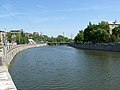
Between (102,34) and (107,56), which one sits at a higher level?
(102,34)

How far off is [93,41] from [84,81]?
316 ft

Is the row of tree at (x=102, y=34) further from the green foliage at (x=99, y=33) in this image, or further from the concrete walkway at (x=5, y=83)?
the concrete walkway at (x=5, y=83)

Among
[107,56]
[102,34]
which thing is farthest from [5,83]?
[102,34]

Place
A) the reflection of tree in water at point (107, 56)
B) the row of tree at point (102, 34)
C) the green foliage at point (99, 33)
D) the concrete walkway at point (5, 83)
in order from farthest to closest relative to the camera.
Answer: the green foliage at point (99, 33)
the row of tree at point (102, 34)
the reflection of tree in water at point (107, 56)
the concrete walkway at point (5, 83)

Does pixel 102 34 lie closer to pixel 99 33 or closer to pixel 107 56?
pixel 99 33

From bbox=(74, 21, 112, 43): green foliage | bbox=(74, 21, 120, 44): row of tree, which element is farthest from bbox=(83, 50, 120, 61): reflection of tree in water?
bbox=(74, 21, 112, 43): green foliage

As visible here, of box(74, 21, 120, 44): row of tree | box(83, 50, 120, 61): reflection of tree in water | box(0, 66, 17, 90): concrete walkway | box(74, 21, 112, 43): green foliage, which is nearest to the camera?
box(0, 66, 17, 90): concrete walkway

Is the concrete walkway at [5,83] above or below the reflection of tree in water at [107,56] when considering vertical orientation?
above

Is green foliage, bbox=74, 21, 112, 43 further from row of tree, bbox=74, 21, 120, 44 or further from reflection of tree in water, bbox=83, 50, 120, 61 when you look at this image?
reflection of tree in water, bbox=83, 50, 120, 61

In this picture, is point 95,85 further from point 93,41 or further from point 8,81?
point 93,41

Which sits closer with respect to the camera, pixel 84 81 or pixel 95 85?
pixel 95 85

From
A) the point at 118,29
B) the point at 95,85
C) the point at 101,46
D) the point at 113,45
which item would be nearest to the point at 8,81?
A: the point at 95,85

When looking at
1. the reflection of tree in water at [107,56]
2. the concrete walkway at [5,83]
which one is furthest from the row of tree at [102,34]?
the concrete walkway at [5,83]

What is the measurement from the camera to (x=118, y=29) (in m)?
108
